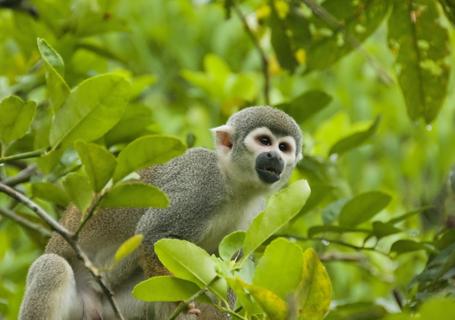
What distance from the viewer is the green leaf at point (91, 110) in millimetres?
3480

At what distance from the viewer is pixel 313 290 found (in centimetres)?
306

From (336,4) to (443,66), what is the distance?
0.78 m

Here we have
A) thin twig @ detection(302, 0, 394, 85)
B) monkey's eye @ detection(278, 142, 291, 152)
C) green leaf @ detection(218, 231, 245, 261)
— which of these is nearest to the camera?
green leaf @ detection(218, 231, 245, 261)

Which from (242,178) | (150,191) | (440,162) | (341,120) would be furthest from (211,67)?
(150,191)

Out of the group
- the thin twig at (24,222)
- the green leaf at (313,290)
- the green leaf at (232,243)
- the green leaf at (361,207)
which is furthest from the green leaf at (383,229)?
the thin twig at (24,222)

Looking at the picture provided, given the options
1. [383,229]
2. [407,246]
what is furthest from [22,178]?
[407,246]

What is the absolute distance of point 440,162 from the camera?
27.5 ft

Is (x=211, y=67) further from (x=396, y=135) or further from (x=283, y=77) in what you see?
(x=396, y=135)

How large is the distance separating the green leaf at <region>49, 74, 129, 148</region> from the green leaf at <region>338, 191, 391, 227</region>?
180 centimetres

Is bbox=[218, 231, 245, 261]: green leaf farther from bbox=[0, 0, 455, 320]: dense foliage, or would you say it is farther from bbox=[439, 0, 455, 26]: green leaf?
bbox=[439, 0, 455, 26]: green leaf

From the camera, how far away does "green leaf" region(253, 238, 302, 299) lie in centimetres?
299

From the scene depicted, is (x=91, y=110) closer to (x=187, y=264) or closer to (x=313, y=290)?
(x=187, y=264)

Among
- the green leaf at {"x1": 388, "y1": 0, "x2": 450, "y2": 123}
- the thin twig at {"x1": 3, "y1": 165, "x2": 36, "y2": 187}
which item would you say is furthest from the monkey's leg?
the green leaf at {"x1": 388, "y1": 0, "x2": 450, "y2": 123}

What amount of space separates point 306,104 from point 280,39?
0.48 metres
